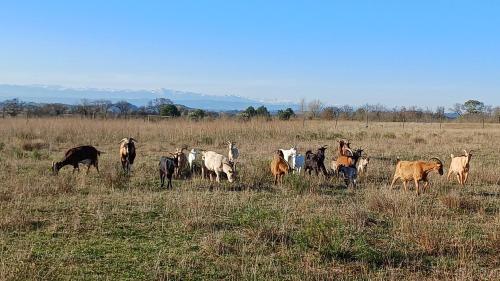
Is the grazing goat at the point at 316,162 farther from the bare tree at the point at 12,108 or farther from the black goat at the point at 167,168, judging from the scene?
the bare tree at the point at 12,108

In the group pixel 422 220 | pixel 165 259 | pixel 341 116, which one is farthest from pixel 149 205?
pixel 341 116

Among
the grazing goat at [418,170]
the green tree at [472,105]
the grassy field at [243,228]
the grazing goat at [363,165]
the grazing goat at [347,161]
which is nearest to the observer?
the grassy field at [243,228]

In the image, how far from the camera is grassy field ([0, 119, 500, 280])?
19.9 ft

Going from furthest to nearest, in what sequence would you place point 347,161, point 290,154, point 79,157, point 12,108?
point 12,108, point 290,154, point 79,157, point 347,161

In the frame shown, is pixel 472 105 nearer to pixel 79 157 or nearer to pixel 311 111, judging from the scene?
pixel 311 111

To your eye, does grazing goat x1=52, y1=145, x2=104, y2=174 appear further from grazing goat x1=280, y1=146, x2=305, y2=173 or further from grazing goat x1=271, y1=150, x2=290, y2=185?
grazing goat x1=280, y1=146, x2=305, y2=173

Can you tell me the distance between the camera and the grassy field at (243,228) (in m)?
6.05

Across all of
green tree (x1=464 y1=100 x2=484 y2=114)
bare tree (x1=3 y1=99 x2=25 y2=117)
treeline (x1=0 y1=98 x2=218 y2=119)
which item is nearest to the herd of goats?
treeline (x1=0 y1=98 x2=218 y2=119)

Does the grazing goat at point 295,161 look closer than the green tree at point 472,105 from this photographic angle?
Yes

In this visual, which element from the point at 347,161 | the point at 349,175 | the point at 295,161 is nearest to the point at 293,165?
the point at 295,161

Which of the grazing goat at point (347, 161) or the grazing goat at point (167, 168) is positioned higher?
the grazing goat at point (347, 161)

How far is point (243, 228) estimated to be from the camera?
7840 mm

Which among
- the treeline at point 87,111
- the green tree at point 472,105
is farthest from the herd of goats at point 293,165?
the green tree at point 472,105

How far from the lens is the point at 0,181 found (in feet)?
38.3
